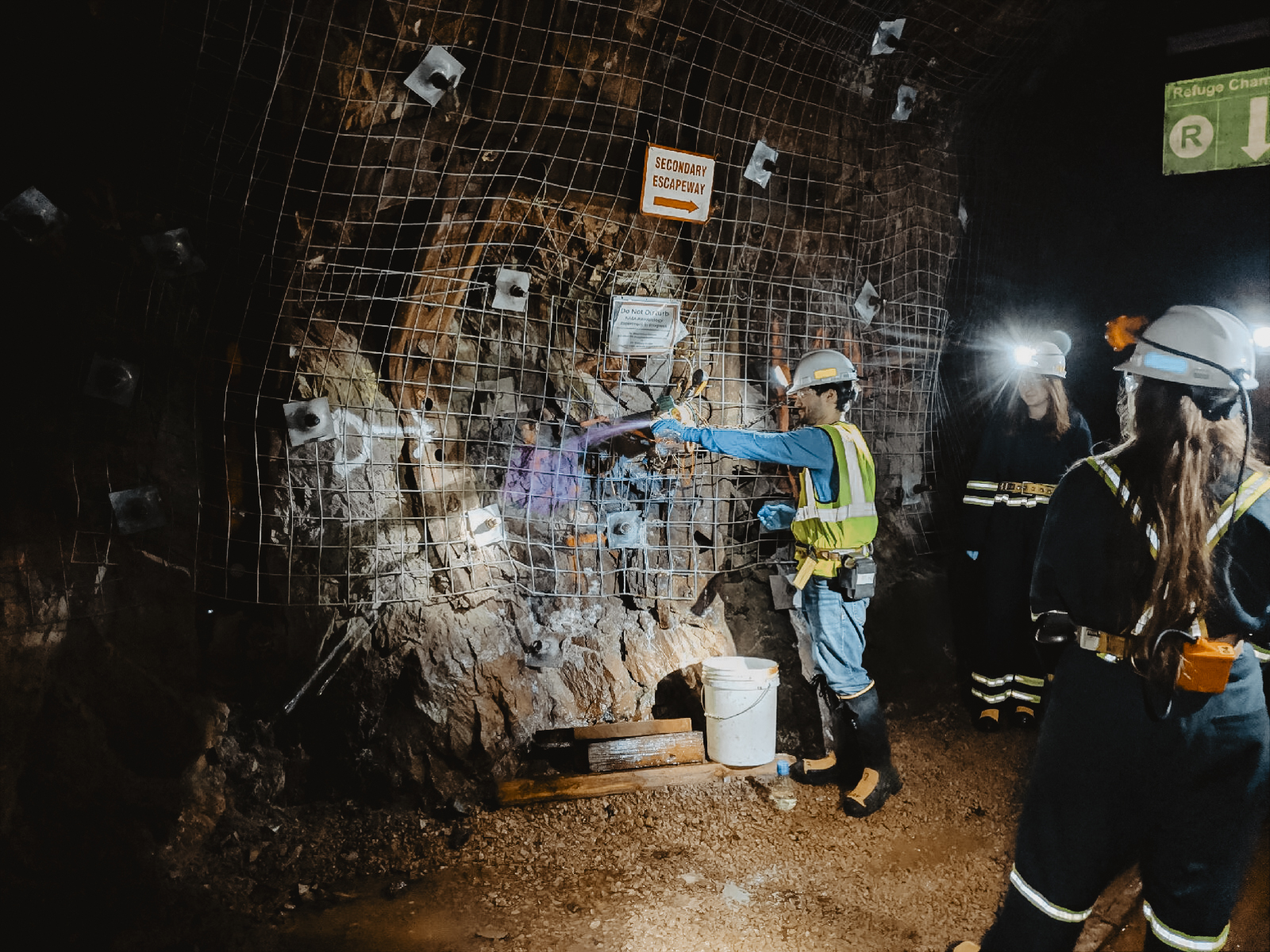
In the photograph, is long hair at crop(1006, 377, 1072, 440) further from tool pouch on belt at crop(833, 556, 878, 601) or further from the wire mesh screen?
tool pouch on belt at crop(833, 556, 878, 601)

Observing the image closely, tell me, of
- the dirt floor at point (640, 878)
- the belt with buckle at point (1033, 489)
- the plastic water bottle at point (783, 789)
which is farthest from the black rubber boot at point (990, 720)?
the plastic water bottle at point (783, 789)

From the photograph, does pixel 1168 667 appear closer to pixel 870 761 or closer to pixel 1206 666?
pixel 1206 666

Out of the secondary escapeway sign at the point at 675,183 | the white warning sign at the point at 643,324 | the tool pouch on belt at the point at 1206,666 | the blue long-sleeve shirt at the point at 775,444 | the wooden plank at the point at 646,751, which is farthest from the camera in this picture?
the white warning sign at the point at 643,324

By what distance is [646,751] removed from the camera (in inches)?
168

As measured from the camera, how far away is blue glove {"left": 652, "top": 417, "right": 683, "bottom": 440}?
391 cm

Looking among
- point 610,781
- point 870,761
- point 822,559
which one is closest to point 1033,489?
point 822,559

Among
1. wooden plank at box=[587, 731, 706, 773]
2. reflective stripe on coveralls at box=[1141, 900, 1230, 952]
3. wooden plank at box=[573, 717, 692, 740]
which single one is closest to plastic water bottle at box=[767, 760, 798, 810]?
wooden plank at box=[587, 731, 706, 773]

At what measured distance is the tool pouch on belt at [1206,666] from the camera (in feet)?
6.27

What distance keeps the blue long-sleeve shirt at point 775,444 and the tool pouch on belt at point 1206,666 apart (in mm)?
2118

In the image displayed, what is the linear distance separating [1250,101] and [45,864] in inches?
382

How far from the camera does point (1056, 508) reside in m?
2.27

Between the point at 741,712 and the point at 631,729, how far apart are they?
26.2 inches

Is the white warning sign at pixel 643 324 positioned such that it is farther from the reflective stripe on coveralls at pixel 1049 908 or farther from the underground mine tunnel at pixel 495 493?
the reflective stripe on coveralls at pixel 1049 908

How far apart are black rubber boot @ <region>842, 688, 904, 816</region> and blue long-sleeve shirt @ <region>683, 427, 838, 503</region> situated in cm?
141
